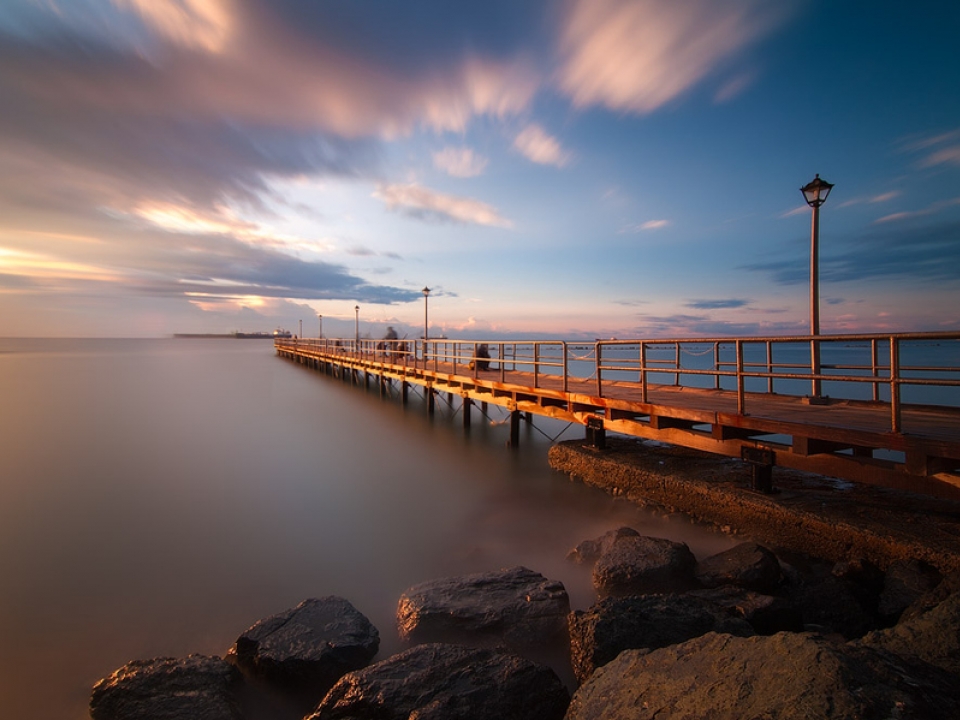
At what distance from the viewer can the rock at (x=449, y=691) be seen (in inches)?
121

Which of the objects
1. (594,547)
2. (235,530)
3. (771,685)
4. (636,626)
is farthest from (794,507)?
(235,530)

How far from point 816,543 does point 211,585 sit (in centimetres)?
702

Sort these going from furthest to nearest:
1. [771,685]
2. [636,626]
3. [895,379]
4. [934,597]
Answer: [895,379]
[934,597]
[636,626]
[771,685]

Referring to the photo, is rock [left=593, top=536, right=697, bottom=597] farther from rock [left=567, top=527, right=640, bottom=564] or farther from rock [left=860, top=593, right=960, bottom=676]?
rock [left=860, top=593, right=960, bottom=676]

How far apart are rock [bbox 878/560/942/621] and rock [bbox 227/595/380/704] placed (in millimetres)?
4452

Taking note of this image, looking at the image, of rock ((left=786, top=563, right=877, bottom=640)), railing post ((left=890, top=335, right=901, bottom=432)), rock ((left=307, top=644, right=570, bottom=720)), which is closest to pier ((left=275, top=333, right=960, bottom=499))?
railing post ((left=890, top=335, right=901, bottom=432))

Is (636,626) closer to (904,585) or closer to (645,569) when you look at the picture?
(645,569)

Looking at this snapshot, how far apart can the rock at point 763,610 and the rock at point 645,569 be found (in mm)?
572

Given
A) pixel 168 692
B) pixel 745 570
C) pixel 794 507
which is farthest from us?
pixel 794 507

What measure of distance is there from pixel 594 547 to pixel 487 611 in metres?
2.13

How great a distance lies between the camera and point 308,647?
13.1 ft

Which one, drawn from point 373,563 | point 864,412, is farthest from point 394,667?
point 864,412

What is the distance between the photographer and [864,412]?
21.1 ft

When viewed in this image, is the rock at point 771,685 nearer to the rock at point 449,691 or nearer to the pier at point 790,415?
the rock at point 449,691
